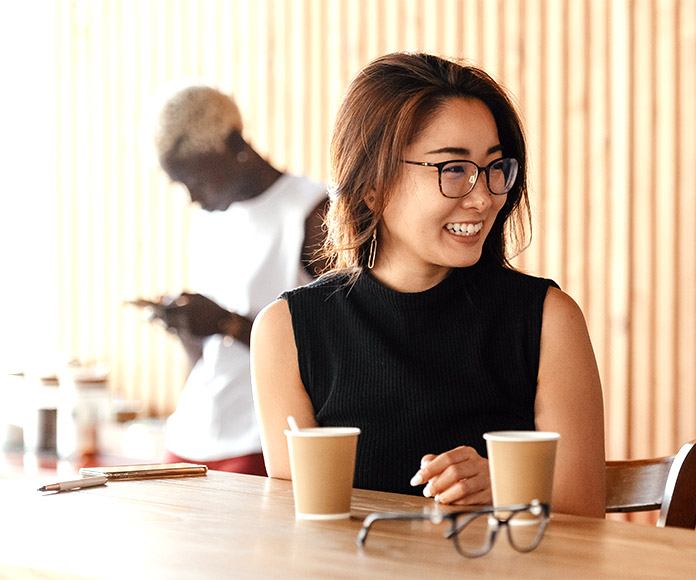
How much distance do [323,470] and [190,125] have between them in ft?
5.18

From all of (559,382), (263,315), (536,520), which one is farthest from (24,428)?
(536,520)

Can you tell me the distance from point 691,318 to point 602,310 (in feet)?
1.26

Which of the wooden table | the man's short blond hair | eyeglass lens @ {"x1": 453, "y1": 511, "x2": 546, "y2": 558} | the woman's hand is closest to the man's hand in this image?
the man's short blond hair

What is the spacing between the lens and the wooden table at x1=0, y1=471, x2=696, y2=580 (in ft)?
3.06

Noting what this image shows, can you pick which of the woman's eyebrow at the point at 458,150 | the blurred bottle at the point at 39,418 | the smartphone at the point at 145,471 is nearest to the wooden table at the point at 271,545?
the smartphone at the point at 145,471

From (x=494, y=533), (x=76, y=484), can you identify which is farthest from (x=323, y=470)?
(x=76, y=484)

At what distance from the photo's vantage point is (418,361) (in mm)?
1685

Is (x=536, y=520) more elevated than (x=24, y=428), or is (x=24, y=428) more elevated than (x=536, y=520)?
(x=536, y=520)

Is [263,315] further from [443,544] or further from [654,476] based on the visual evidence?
[443,544]

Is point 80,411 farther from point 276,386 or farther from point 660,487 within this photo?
point 660,487

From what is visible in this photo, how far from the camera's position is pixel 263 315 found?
181 cm

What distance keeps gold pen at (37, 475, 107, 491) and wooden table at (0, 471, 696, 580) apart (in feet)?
0.23

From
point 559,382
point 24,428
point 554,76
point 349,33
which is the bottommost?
point 24,428

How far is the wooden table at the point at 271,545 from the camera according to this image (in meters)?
0.93
